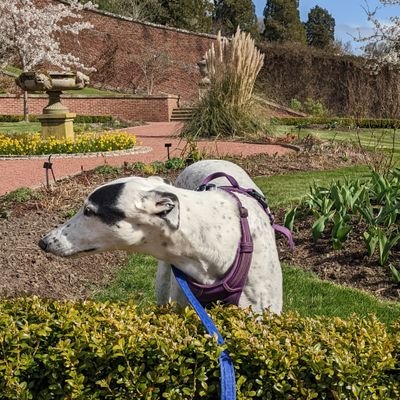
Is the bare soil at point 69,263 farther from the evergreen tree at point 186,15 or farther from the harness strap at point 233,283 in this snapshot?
the evergreen tree at point 186,15

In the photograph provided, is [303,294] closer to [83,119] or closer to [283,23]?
[83,119]

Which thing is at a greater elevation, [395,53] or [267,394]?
[395,53]

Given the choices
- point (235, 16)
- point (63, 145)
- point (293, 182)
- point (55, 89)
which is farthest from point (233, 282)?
point (235, 16)

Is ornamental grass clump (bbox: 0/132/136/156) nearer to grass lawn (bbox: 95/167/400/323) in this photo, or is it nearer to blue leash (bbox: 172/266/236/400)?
grass lawn (bbox: 95/167/400/323)

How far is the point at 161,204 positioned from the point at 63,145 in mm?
11754

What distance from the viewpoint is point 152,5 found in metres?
45.8

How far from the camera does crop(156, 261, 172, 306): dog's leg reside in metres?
3.58

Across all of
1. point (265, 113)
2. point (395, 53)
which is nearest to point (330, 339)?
point (265, 113)

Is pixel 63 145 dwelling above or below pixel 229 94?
below

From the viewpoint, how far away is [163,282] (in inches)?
142

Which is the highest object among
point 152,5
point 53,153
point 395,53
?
point 152,5

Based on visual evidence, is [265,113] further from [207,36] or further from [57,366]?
[207,36]

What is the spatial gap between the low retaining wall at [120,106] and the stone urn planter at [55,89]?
14.3m

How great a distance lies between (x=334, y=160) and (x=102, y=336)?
420 inches
